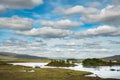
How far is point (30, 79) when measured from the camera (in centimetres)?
7494

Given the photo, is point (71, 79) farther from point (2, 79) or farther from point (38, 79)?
point (2, 79)

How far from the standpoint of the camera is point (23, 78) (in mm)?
77438

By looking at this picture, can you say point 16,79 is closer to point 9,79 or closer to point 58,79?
point 9,79

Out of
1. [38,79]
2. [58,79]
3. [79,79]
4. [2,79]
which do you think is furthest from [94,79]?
[2,79]

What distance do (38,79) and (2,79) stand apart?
12035mm

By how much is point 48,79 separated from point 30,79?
6.13m

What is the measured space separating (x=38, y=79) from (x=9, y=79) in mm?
9823

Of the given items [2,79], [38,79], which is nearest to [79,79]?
[38,79]

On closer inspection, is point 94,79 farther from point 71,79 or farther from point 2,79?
point 2,79

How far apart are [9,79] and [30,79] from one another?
7.07 m

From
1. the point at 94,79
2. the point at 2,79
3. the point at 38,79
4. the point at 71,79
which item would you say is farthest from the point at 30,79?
the point at 94,79

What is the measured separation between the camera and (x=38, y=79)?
74500 mm

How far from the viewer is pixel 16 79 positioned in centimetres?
7519

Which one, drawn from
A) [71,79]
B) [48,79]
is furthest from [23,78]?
[71,79]
